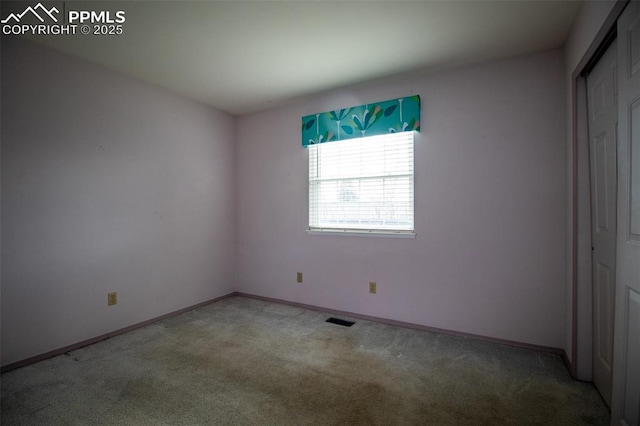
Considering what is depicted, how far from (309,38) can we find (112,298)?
2.96m

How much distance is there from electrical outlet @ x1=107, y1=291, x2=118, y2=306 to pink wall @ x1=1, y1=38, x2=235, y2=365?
4cm

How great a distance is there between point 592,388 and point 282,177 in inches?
133

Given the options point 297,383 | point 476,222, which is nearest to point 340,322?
point 297,383

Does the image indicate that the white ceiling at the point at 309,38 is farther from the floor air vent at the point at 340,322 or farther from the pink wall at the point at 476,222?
the floor air vent at the point at 340,322

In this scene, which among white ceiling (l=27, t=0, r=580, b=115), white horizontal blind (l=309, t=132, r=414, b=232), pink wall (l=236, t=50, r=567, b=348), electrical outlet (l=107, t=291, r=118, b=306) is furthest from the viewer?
white horizontal blind (l=309, t=132, r=414, b=232)

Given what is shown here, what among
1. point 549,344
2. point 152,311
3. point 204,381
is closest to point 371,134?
point 549,344

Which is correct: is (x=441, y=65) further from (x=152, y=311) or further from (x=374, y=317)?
(x=152, y=311)

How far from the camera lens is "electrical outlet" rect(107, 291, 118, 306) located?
280cm

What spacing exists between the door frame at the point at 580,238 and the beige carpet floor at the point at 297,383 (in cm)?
21

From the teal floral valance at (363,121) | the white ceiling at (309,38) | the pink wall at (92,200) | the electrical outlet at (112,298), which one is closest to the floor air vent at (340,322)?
the pink wall at (92,200)

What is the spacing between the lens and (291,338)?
109 inches

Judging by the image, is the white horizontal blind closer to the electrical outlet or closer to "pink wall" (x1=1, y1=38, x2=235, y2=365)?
"pink wall" (x1=1, y1=38, x2=235, y2=365)

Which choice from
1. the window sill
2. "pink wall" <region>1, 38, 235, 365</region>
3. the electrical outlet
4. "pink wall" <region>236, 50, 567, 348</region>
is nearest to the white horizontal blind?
the window sill

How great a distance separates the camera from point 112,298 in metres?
2.82
